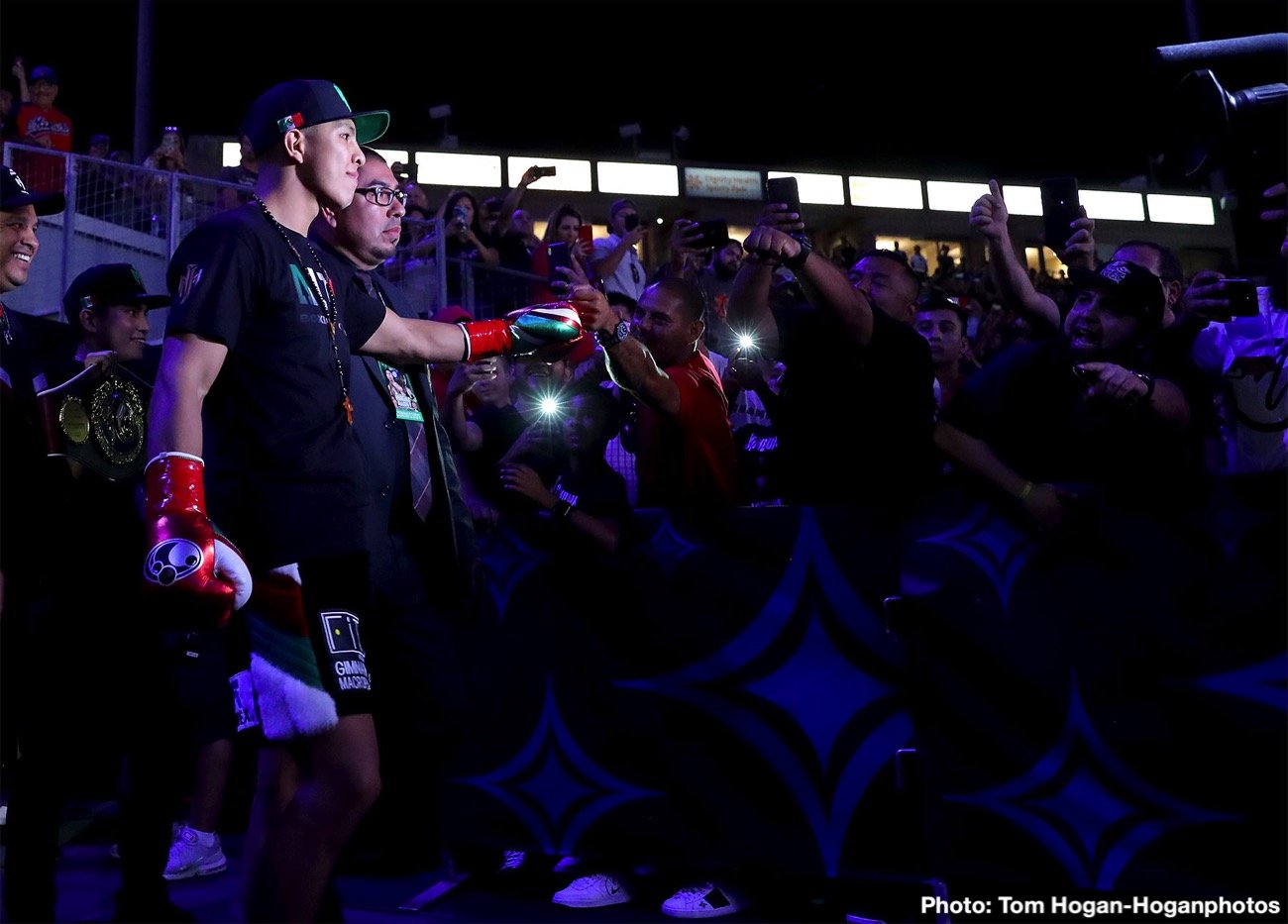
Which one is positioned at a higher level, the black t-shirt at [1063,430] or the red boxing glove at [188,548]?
the black t-shirt at [1063,430]

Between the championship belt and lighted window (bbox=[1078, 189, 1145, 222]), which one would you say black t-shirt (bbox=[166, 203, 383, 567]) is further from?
lighted window (bbox=[1078, 189, 1145, 222])

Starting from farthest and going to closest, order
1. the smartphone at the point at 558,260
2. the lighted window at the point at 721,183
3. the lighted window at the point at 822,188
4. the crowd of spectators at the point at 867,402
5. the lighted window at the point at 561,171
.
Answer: the lighted window at the point at 822,188 → the lighted window at the point at 721,183 → the lighted window at the point at 561,171 → the smartphone at the point at 558,260 → the crowd of spectators at the point at 867,402

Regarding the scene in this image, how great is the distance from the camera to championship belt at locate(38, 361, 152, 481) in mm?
3857

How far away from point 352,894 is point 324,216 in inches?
102

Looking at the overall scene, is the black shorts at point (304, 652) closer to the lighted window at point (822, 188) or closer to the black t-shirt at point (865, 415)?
the black t-shirt at point (865, 415)

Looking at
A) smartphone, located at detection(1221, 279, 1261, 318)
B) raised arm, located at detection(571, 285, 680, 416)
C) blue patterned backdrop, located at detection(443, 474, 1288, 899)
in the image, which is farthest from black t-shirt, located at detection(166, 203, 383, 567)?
smartphone, located at detection(1221, 279, 1261, 318)

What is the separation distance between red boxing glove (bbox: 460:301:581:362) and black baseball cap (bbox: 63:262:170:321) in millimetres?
1847

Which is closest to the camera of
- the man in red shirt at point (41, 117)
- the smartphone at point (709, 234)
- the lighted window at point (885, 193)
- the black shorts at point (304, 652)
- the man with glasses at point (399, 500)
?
the black shorts at point (304, 652)

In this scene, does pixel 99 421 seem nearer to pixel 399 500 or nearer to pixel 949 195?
pixel 399 500

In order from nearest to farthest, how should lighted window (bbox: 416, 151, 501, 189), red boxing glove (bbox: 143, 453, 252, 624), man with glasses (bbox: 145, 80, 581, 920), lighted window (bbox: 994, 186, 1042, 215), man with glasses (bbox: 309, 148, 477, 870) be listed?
red boxing glove (bbox: 143, 453, 252, 624), man with glasses (bbox: 145, 80, 581, 920), man with glasses (bbox: 309, 148, 477, 870), lighted window (bbox: 416, 151, 501, 189), lighted window (bbox: 994, 186, 1042, 215)

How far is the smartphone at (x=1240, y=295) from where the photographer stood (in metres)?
3.85

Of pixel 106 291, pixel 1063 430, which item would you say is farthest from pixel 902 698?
pixel 106 291

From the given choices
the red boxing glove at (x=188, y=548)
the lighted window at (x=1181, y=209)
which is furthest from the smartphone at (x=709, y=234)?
the lighted window at (x=1181, y=209)

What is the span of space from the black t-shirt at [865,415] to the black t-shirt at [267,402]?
1743mm
